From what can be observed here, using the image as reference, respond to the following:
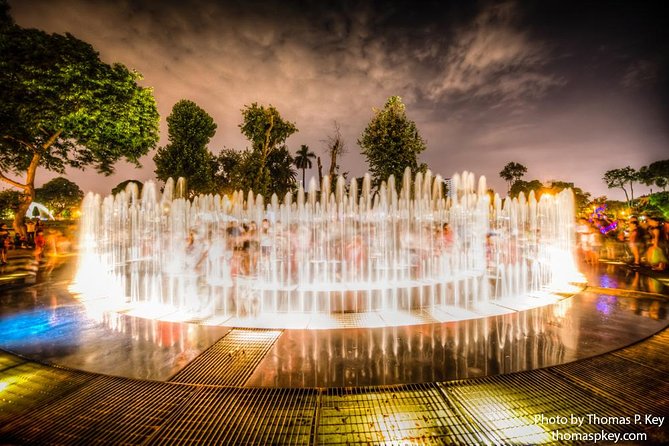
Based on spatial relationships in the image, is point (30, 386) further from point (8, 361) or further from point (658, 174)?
point (658, 174)

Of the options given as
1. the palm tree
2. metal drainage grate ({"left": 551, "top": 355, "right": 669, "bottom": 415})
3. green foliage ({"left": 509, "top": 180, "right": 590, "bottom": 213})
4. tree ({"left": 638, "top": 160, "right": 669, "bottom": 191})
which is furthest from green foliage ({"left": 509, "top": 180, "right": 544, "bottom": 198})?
metal drainage grate ({"left": 551, "top": 355, "right": 669, "bottom": 415})

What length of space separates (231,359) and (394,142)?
22099mm

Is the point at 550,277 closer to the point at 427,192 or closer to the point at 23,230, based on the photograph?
the point at 427,192

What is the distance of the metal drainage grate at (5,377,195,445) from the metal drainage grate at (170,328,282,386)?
0.25 meters

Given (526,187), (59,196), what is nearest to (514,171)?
(526,187)

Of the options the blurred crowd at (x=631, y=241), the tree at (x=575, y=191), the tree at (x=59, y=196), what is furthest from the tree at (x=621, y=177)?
the tree at (x=59, y=196)

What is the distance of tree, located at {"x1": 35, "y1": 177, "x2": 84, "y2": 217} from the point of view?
8382 cm

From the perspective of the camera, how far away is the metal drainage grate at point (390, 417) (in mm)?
2389

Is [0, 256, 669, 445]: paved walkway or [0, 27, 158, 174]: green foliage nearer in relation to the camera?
[0, 256, 669, 445]: paved walkway

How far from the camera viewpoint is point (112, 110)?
19562 millimetres

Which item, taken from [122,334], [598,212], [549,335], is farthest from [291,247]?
[598,212]

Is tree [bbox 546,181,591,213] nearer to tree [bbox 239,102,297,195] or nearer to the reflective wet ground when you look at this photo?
tree [bbox 239,102,297,195]

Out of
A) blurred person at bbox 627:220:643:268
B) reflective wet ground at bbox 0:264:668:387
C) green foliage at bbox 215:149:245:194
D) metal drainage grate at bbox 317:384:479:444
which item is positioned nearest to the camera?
metal drainage grate at bbox 317:384:479:444

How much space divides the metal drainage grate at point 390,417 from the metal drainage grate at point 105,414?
4.94ft
